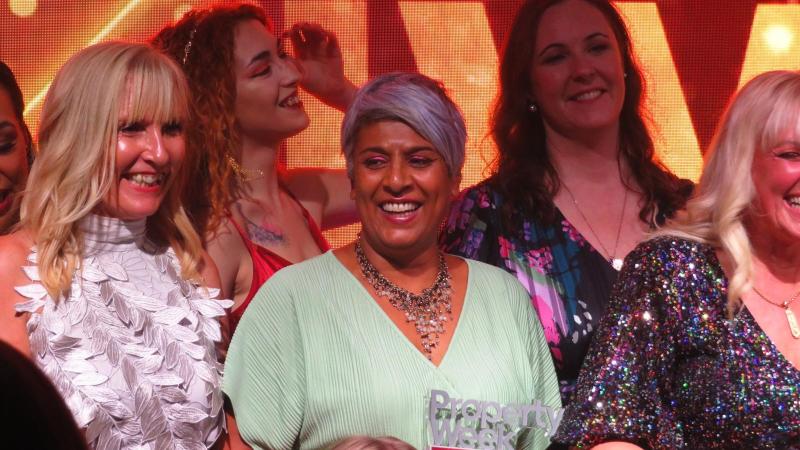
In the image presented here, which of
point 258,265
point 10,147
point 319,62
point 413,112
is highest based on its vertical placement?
point 413,112

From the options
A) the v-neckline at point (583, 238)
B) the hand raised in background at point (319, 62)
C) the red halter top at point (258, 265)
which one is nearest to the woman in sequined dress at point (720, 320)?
the v-neckline at point (583, 238)

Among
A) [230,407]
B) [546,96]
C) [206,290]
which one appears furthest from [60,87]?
[546,96]

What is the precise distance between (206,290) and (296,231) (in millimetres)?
653

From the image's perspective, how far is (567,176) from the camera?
325cm

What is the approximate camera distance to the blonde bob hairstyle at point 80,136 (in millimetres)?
2532

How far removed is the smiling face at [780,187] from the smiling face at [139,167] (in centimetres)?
125

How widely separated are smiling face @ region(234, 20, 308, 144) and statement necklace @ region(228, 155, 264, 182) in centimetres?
8

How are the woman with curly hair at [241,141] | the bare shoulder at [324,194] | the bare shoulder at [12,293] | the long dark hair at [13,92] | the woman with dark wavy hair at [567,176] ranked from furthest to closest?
the bare shoulder at [324,194], the woman with curly hair at [241,141], the woman with dark wavy hair at [567,176], the long dark hair at [13,92], the bare shoulder at [12,293]

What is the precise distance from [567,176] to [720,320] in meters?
0.79

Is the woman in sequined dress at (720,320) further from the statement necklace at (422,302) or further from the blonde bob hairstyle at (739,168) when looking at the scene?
the statement necklace at (422,302)

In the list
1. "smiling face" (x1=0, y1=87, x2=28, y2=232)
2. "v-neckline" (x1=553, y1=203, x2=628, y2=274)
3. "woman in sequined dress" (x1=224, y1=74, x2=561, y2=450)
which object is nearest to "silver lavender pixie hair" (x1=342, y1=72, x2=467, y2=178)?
"woman in sequined dress" (x1=224, y1=74, x2=561, y2=450)

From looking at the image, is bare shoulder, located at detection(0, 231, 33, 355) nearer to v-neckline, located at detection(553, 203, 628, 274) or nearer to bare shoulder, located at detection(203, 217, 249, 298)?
bare shoulder, located at detection(203, 217, 249, 298)

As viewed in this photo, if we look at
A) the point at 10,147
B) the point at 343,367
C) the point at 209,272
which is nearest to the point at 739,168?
the point at 343,367

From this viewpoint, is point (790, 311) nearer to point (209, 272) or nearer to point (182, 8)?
point (209, 272)
